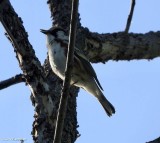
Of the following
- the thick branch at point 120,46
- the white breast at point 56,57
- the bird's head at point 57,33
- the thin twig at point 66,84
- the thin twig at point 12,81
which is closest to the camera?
the thin twig at point 66,84

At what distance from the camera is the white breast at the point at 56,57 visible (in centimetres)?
478

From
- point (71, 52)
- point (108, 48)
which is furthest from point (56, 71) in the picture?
point (71, 52)

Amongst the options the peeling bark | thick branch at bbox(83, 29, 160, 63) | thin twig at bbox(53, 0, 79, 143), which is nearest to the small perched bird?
thick branch at bbox(83, 29, 160, 63)

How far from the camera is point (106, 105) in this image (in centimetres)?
498

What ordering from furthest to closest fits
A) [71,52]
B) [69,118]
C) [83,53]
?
1. [83,53]
2. [69,118]
3. [71,52]

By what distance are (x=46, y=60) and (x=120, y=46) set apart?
0.74 m

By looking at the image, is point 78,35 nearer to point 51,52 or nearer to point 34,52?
point 51,52

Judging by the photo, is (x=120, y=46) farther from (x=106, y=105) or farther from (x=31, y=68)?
(x=31, y=68)

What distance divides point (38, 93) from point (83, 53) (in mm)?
1502

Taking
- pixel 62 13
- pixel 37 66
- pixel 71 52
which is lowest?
pixel 71 52

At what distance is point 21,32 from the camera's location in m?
3.58

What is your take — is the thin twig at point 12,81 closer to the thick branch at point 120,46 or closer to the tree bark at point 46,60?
the tree bark at point 46,60

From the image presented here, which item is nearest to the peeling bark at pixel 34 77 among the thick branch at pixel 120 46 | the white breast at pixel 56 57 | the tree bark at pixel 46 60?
the tree bark at pixel 46 60

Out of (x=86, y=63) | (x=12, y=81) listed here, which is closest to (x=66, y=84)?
(x=12, y=81)
